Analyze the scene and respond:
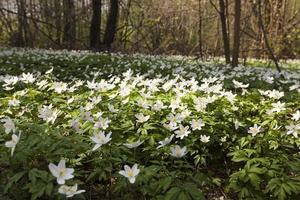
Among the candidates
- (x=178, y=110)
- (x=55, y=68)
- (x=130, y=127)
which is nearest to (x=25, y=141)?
(x=130, y=127)

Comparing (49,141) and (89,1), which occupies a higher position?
(89,1)

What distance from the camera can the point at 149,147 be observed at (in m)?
3.07

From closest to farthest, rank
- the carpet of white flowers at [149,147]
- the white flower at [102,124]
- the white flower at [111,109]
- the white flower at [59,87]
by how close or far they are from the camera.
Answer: the carpet of white flowers at [149,147] → the white flower at [102,124] → the white flower at [111,109] → the white flower at [59,87]

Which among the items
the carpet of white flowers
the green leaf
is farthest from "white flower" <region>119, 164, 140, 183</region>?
the green leaf

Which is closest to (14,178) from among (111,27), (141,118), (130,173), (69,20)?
(130,173)

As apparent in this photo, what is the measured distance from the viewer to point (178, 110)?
12.3 ft

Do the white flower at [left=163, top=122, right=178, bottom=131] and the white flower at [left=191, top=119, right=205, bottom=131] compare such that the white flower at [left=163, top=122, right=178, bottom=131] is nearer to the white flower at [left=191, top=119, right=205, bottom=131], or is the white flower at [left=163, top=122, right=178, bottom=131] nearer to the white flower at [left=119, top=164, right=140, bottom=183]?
the white flower at [left=191, top=119, right=205, bottom=131]

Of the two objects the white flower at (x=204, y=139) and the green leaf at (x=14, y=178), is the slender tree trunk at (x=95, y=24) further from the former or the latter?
the green leaf at (x=14, y=178)

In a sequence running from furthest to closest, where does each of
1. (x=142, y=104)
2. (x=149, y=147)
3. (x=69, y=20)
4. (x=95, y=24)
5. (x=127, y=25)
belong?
1. (x=69, y=20)
2. (x=127, y=25)
3. (x=95, y=24)
4. (x=142, y=104)
5. (x=149, y=147)

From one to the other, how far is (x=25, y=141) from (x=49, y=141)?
6.2 inches

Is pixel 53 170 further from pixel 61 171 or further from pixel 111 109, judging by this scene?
pixel 111 109

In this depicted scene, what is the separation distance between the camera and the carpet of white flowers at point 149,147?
2594 mm

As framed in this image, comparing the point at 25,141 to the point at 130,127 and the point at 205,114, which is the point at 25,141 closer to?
the point at 130,127

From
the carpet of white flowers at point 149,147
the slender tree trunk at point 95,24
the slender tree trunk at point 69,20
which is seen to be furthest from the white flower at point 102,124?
the slender tree trunk at point 69,20
